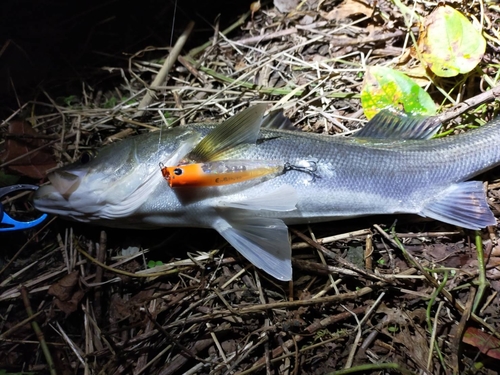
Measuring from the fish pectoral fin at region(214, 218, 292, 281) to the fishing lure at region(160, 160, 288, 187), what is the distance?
0.81 ft

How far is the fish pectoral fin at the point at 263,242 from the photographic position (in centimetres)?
235

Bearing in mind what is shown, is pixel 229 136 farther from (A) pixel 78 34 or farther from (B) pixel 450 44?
(A) pixel 78 34

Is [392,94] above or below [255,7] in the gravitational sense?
below

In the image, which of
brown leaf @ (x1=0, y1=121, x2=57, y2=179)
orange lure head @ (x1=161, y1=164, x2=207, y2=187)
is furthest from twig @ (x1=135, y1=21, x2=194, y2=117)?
orange lure head @ (x1=161, y1=164, x2=207, y2=187)

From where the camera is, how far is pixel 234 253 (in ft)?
8.57

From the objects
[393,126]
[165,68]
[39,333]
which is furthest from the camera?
[165,68]

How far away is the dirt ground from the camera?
2.37 m

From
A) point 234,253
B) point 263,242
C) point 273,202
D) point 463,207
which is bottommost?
point 234,253

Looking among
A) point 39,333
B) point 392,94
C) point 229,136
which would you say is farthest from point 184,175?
point 392,94

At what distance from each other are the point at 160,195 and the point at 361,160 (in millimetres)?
1106

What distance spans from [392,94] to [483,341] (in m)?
1.49

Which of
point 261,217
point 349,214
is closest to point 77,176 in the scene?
point 261,217

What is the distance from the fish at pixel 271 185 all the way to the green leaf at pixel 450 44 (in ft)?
1.52

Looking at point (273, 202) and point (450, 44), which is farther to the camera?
point (450, 44)
